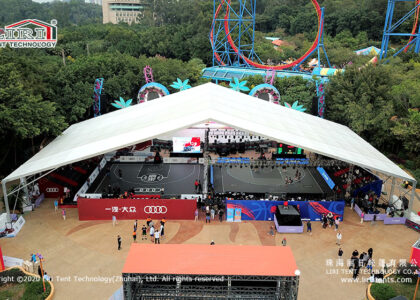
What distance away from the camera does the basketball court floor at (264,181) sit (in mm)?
29719

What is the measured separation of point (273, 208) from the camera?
24.1 metres

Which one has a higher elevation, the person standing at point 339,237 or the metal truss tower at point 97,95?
the metal truss tower at point 97,95

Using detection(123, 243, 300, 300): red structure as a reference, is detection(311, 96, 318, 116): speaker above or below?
above

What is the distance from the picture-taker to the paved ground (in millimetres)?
18062

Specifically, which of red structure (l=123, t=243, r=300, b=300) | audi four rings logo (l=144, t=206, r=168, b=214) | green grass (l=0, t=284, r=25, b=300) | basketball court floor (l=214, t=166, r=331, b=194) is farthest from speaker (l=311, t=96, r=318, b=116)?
green grass (l=0, t=284, r=25, b=300)

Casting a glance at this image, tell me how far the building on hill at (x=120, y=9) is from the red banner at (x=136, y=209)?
518 feet

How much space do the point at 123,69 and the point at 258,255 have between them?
3558 cm

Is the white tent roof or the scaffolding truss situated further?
the white tent roof

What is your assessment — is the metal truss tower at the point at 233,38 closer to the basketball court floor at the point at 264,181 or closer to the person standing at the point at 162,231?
the basketball court floor at the point at 264,181

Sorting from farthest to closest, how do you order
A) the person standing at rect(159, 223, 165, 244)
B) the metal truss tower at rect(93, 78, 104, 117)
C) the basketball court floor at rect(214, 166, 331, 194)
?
the metal truss tower at rect(93, 78, 104, 117) < the basketball court floor at rect(214, 166, 331, 194) < the person standing at rect(159, 223, 165, 244)

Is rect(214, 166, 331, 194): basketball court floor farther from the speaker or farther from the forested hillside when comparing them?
the forested hillside

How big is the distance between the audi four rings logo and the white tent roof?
4846 mm

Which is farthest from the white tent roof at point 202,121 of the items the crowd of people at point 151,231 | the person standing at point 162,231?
the person standing at point 162,231

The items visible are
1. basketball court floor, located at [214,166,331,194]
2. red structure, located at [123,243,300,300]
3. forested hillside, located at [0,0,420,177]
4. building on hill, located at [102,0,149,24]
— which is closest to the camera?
red structure, located at [123,243,300,300]
